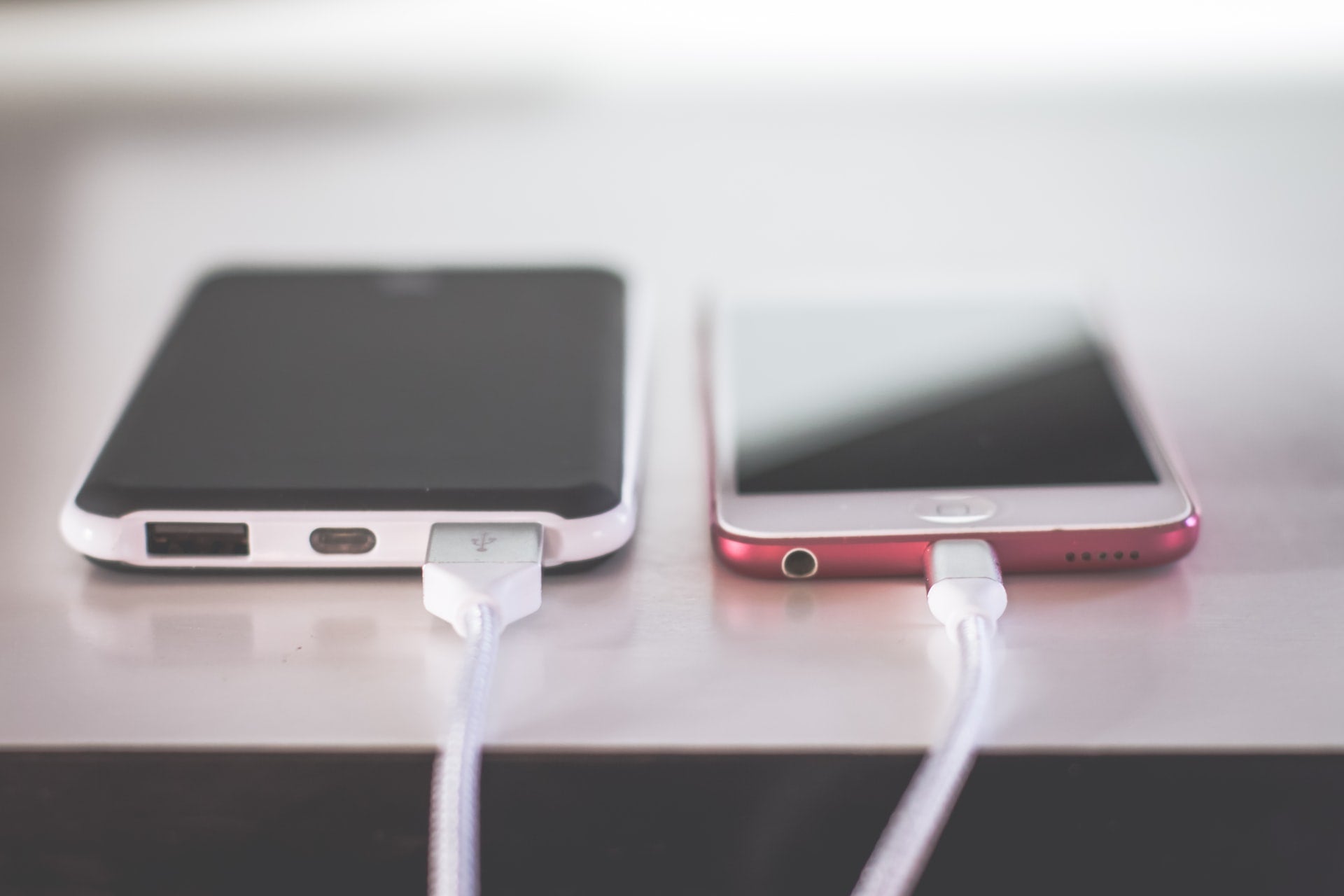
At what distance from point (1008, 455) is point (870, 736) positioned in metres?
0.16

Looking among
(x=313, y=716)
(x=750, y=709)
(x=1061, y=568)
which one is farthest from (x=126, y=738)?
(x=1061, y=568)

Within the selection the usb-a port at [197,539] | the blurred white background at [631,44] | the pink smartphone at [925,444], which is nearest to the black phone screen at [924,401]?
the pink smartphone at [925,444]

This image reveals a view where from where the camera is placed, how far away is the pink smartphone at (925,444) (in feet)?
1.43

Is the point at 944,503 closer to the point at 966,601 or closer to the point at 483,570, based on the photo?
the point at 966,601

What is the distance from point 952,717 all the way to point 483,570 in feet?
0.55

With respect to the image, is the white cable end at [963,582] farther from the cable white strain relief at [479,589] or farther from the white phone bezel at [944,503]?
the cable white strain relief at [479,589]

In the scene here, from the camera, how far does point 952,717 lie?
1.19ft

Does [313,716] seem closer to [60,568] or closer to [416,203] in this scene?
[60,568]

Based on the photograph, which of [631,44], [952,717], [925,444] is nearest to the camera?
[952,717]

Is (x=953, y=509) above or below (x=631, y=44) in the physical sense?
below

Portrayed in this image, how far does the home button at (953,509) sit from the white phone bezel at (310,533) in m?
0.11

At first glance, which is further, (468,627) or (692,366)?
(692,366)

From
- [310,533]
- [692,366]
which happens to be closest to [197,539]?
[310,533]

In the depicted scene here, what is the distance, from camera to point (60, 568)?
456 millimetres
